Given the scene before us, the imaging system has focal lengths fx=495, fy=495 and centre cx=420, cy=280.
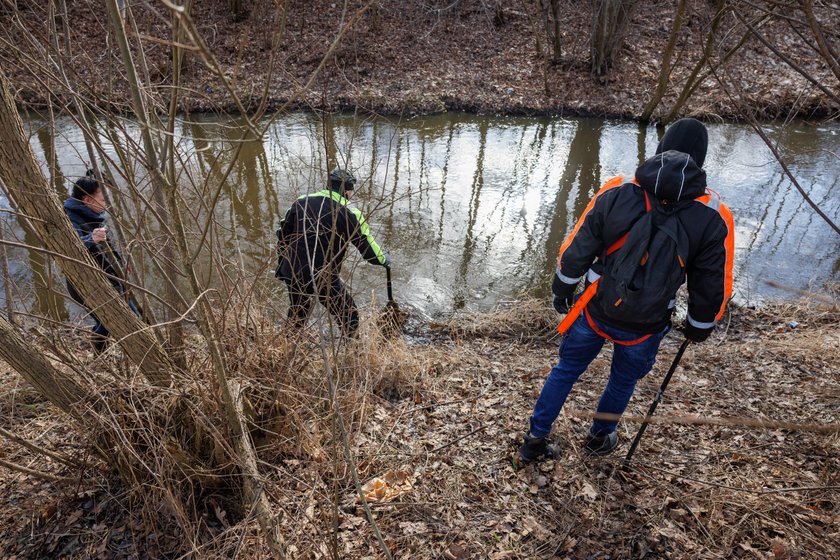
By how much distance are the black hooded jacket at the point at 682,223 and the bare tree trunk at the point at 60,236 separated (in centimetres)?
242

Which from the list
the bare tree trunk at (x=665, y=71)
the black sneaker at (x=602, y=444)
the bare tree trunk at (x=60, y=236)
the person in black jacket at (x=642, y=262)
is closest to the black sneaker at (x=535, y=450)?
the person in black jacket at (x=642, y=262)

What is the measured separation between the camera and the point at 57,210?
8.38 ft

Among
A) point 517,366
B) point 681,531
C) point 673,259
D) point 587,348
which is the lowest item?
point 517,366

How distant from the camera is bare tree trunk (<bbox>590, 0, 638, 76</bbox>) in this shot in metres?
12.7

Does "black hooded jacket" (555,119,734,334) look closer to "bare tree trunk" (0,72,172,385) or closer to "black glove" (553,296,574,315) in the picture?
"black glove" (553,296,574,315)

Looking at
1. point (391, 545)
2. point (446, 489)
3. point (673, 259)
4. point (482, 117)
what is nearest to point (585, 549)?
point (446, 489)

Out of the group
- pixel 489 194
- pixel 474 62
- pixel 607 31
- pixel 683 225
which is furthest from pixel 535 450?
pixel 474 62

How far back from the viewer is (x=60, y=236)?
2.60 metres

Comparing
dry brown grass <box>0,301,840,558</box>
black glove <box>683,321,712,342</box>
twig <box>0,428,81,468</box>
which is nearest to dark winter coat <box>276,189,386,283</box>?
dry brown grass <box>0,301,840,558</box>

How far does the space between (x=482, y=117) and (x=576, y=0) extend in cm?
756

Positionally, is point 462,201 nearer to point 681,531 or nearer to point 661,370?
point 661,370

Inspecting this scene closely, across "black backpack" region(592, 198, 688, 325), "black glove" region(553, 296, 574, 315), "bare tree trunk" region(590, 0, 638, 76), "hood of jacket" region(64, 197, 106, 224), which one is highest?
"bare tree trunk" region(590, 0, 638, 76)

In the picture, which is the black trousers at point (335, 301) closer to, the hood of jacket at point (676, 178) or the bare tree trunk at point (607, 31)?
the hood of jacket at point (676, 178)

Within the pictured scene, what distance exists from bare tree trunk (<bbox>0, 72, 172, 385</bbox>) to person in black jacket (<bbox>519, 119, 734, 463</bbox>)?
242cm
